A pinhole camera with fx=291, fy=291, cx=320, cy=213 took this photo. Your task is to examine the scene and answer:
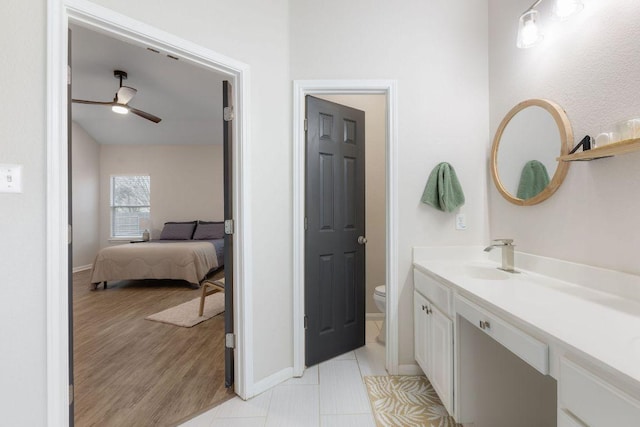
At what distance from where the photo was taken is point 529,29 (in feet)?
5.03

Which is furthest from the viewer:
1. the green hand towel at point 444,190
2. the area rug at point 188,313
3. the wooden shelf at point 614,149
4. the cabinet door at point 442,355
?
the area rug at point 188,313

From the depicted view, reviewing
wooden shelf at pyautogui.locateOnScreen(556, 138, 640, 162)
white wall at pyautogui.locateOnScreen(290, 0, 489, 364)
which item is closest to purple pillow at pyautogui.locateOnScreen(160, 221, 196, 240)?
white wall at pyautogui.locateOnScreen(290, 0, 489, 364)

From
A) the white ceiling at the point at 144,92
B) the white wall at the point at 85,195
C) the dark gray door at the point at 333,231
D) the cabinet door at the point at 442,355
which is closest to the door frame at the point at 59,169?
the white ceiling at the point at 144,92

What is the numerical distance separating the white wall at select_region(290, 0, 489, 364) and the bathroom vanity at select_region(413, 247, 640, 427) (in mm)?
209

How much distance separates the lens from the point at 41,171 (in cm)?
118

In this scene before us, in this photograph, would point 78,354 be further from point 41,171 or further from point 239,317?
point 41,171

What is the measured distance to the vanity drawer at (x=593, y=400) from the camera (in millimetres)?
661

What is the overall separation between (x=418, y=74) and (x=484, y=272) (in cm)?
144

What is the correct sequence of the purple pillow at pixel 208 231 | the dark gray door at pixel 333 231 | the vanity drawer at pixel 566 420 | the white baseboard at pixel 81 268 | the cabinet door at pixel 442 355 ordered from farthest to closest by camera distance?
the purple pillow at pixel 208 231 < the white baseboard at pixel 81 268 < the dark gray door at pixel 333 231 < the cabinet door at pixel 442 355 < the vanity drawer at pixel 566 420

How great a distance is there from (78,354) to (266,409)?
1807mm

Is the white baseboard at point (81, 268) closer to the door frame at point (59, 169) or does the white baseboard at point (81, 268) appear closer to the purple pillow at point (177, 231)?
the purple pillow at point (177, 231)

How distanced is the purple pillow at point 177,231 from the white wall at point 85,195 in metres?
1.54

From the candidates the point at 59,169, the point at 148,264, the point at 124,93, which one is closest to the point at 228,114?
the point at 59,169

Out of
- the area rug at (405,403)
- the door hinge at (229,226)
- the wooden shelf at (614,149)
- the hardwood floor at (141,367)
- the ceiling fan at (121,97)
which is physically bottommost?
the hardwood floor at (141,367)
